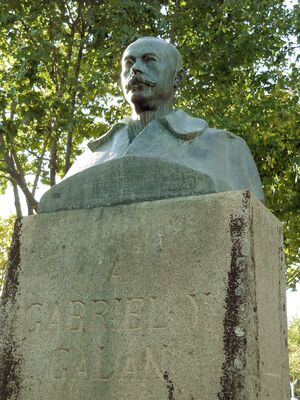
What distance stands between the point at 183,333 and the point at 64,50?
398 inches

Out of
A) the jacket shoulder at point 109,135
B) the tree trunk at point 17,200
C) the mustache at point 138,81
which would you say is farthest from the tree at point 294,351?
the mustache at point 138,81

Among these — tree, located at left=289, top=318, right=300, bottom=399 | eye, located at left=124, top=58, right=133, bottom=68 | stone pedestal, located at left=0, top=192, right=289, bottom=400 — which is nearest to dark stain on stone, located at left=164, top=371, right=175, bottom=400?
stone pedestal, located at left=0, top=192, right=289, bottom=400

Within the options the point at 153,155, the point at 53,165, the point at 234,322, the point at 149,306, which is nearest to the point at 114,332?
the point at 149,306

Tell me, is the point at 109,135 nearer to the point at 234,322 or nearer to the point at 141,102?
the point at 141,102

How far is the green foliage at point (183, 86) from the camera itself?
10266mm

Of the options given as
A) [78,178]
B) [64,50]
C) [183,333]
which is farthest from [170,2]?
[183,333]

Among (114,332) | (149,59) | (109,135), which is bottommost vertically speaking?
(114,332)

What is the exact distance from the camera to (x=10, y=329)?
3576 millimetres

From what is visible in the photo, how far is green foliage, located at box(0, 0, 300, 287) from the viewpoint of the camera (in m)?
10.3

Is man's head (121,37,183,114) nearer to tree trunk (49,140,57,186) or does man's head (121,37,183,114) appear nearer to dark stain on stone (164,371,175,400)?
dark stain on stone (164,371,175,400)

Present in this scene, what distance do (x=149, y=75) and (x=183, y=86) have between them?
7749 millimetres

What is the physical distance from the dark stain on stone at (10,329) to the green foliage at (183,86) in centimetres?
626

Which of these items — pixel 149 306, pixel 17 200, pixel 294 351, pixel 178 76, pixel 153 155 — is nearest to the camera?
pixel 149 306

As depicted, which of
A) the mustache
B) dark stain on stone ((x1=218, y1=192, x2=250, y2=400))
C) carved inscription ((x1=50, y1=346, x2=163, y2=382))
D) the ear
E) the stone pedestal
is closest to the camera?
dark stain on stone ((x1=218, y1=192, x2=250, y2=400))
